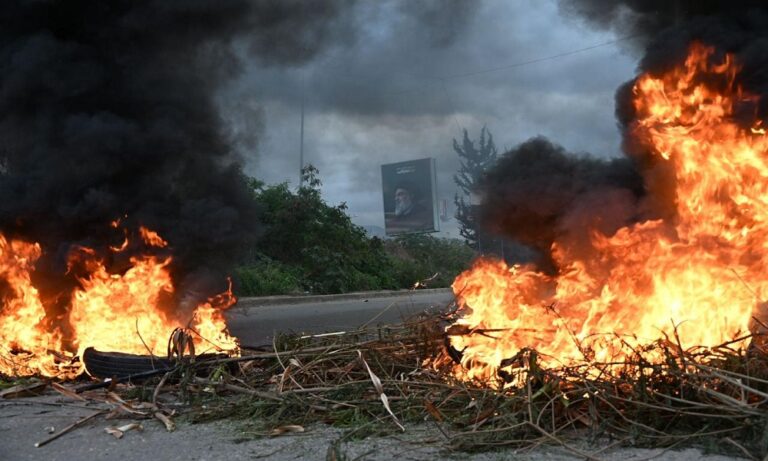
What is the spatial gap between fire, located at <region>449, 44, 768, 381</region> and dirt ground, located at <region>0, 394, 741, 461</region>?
0.88 m

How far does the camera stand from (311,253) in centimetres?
1964

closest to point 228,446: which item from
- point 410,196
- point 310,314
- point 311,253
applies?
point 310,314

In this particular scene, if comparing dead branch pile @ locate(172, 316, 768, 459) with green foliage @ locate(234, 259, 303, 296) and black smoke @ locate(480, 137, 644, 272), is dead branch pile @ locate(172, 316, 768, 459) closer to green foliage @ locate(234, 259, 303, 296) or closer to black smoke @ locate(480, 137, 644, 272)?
black smoke @ locate(480, 137, 644, 272)

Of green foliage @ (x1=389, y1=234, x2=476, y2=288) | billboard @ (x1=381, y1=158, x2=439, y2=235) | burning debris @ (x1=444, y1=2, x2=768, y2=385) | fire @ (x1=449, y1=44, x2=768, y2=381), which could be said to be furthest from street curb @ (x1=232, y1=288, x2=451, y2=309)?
billboard @ (x1=381, y1=158, x2=439, y2=235)

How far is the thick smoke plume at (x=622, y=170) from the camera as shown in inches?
230

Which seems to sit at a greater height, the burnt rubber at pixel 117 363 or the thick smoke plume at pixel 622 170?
the thick smoke plume at pixel 622 170

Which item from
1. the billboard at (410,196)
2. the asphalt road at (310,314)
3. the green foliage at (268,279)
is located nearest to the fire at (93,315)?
the asphalt road at (310,314)

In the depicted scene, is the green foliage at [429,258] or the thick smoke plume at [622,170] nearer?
the thick smoke plume at [622,170]

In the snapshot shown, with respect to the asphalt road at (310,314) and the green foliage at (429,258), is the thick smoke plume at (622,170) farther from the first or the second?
the green foliage at (429,258)

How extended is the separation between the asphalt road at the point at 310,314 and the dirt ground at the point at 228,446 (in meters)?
3.92

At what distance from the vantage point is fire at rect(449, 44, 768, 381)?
4.79 metres

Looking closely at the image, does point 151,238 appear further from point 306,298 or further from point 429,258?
point 429,258

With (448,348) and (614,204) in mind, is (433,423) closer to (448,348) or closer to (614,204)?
(448,348)

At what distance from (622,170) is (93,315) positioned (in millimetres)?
5079
